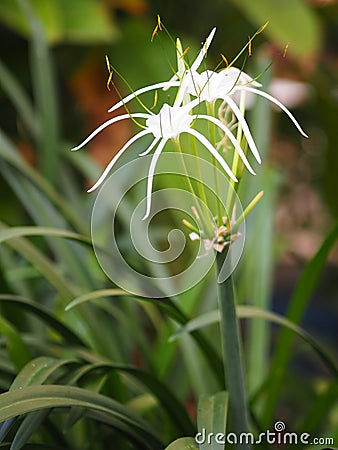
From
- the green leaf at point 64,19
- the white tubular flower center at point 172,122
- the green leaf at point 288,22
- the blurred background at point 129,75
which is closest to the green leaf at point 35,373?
the white tubular flower center at point 172,122

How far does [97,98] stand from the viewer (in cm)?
117

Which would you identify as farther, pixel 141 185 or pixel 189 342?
→ pixel 141 185

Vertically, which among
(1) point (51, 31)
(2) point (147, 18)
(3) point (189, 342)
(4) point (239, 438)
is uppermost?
(2) point (147, 18)

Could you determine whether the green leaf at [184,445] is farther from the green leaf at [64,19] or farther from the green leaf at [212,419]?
the green leaf at [64,19]

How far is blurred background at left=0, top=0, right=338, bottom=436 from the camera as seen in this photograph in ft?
2.41

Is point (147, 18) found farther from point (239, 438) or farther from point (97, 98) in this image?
point (239, 438)

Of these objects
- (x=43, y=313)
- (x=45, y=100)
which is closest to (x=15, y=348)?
(x=43, y=313)

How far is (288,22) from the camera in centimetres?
108

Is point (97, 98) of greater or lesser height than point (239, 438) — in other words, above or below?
above

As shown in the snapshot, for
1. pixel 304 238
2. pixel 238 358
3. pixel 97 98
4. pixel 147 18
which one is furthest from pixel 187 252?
pixel 304 238

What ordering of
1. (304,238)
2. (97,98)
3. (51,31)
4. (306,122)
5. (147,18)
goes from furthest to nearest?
1. (304,238)
2. (306,122)
3. (147,18)
4. (97,98)
5. (51,31)

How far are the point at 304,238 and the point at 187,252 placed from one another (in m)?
0.92

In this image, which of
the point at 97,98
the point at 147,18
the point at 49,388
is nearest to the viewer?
the point at 49,388

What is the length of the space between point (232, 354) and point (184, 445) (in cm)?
6
